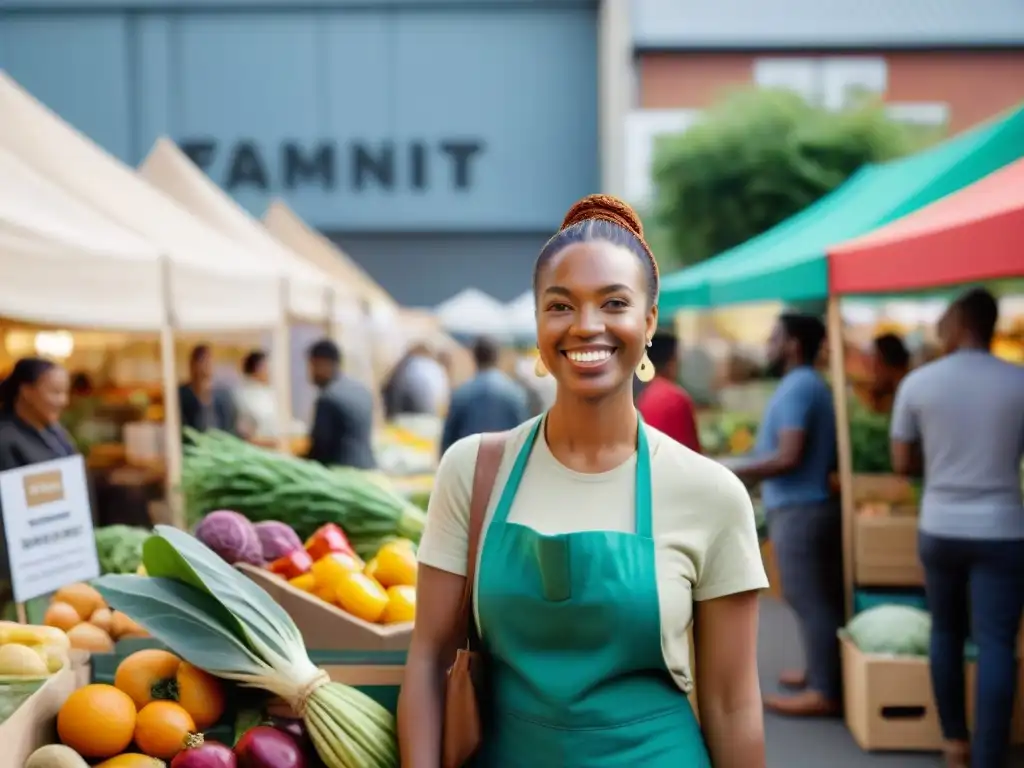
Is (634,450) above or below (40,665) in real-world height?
above

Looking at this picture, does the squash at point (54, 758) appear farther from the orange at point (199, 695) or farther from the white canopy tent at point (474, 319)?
the white canopy tent at point (474, 319)

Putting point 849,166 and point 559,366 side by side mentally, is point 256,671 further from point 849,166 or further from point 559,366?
point 849,166

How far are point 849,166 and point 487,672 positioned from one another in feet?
54.2

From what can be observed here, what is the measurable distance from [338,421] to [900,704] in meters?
3.89

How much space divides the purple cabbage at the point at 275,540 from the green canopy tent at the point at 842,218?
324 centimetres

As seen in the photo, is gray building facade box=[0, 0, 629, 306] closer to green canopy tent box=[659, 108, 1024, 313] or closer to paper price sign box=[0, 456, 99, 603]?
green canopy tent box=[659, 108, 1024, 313]

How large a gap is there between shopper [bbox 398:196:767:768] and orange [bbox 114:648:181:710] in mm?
684

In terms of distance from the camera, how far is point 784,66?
958 inches

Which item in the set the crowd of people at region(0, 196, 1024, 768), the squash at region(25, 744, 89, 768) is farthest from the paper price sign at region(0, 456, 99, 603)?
the crowd of people at region(0, 196, 1024, 768)

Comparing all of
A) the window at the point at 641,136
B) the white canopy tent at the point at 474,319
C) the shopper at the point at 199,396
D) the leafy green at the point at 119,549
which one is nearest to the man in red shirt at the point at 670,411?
the leafy green at the point at 119,549

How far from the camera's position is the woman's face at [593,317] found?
1701 mm

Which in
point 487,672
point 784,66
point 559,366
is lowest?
point 487,672

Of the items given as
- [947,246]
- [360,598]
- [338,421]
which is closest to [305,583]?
[360,598]

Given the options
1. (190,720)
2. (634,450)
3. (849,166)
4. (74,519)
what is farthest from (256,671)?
(849,166)
